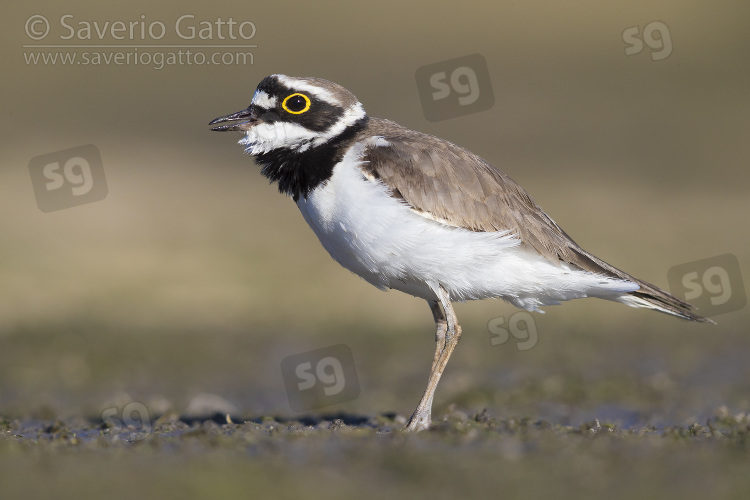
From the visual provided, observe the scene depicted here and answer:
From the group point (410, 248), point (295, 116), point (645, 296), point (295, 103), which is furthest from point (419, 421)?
point (295, 103)

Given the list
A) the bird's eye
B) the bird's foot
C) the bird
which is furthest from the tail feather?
the bird's eye

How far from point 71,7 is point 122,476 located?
77.1 ft

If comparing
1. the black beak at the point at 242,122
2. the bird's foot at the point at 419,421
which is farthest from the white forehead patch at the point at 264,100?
the bird's foot at the point at 419,421

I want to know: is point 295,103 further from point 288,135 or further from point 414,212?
point 414,212

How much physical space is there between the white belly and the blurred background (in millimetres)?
2150

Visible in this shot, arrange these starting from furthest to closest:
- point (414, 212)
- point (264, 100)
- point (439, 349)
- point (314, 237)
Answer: point (314, 237) → point (439, 349) → point (264, 100) → point (414, 212)

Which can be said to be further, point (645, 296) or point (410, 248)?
point (645, 296)

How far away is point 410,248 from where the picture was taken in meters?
7.54

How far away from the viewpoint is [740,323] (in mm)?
13492

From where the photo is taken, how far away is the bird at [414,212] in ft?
24.8

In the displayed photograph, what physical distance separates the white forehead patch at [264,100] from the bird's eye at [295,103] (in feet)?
0.29

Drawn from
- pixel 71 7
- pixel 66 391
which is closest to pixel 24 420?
pixel 66 391

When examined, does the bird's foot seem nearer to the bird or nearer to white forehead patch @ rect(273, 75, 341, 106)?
the bird

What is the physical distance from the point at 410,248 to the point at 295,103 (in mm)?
1602
